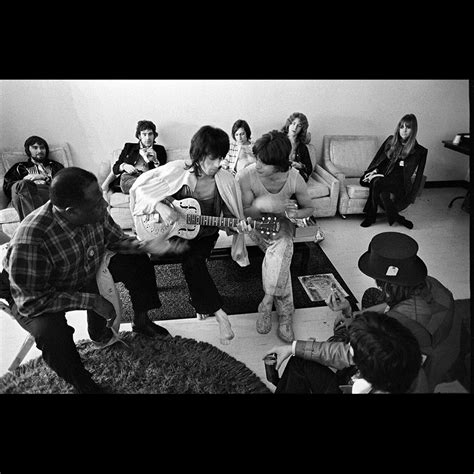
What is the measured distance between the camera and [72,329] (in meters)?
1.86

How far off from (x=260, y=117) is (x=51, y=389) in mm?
1387

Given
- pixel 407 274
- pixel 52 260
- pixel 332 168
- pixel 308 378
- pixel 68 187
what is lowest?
pixel 308 378

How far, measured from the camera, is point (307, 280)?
6.91 ft

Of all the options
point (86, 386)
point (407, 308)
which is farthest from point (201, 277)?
point (407, 308)

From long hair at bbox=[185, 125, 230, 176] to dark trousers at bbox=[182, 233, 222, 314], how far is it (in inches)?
13.7

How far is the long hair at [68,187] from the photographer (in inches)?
65.2

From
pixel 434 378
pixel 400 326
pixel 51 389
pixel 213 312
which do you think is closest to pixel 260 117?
pixel 213 312

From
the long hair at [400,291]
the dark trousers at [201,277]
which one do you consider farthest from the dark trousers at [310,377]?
the dark trousers at [201,277]

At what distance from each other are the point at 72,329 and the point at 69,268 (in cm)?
27

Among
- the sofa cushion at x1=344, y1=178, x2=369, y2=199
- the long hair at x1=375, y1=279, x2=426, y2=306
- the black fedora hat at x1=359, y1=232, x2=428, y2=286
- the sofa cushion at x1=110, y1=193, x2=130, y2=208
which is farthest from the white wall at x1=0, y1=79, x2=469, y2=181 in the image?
the long hair at x1=375, y1=279, x2=426, y2=306

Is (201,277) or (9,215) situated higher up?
(9,215)

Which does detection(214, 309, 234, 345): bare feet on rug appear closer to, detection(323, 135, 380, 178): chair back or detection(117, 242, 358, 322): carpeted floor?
detection(117, 242, 358, 322): carpeted floor

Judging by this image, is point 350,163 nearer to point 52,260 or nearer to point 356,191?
point 356,191

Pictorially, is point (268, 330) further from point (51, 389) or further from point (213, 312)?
point (51, 389)
